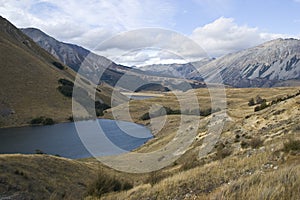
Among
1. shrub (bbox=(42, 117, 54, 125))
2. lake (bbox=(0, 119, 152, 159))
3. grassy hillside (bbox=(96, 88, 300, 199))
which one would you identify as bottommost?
lake (bbox=(0, 119, 152, 159))

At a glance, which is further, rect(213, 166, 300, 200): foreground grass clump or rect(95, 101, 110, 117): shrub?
rect(95, 101, 110, 117): shrub

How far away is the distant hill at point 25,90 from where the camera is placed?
263 feet

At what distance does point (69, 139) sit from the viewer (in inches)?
2466

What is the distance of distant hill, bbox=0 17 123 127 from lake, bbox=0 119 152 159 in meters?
7.74

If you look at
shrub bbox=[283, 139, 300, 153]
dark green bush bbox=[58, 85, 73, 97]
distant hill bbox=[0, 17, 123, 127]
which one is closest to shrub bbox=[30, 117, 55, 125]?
distant hill bbox=[0, 17, 123, 127]

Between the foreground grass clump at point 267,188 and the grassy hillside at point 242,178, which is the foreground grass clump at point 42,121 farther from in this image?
the foreground grass clump at point 267,188

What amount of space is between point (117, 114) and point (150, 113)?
10685mm

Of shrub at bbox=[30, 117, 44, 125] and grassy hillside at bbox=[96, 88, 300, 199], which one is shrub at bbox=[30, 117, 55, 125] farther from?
grassy hillside at bbox=[96, 88, 300, 199]

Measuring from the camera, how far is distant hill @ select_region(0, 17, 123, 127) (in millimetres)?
80188

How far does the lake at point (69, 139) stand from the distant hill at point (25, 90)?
25.4ft

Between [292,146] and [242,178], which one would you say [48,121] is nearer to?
[292,146]

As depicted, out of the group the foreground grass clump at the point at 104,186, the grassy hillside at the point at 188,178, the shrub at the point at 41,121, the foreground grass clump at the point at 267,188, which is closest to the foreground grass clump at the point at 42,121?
the shrub at the point at 41,121

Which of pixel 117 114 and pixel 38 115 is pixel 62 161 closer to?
pixel 38 115

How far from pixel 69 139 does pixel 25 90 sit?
125ft
